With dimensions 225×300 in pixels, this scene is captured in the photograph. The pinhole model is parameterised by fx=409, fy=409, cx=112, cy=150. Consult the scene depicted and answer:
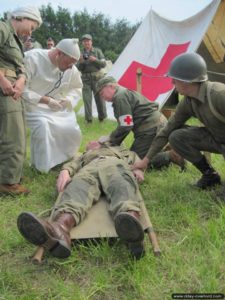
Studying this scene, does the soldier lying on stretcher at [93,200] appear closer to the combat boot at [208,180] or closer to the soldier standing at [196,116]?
the soldier standing at [196,116]

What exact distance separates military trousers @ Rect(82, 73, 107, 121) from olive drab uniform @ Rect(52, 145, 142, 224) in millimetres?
4848

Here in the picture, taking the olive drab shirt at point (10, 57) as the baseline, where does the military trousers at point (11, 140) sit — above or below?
below

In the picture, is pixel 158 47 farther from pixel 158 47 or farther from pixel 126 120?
pixel 126 120

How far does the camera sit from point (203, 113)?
3.37 meters

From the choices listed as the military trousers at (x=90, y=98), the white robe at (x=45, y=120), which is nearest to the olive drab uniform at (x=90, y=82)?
the military trousers at (x=90, y=98)

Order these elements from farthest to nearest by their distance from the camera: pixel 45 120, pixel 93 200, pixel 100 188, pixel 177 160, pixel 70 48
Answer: pixel 45 120, pixel 177 160, pixel 70 48, pixel 100 188, pixel 93 200

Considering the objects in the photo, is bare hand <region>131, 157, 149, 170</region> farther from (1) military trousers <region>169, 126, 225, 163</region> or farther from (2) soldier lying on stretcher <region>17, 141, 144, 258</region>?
(1) military trousers <region>169, 126, 225, 163</region>

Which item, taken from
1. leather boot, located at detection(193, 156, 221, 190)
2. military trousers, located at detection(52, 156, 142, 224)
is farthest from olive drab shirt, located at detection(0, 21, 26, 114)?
leather boot, located at detection(193, 156, 221, 190)

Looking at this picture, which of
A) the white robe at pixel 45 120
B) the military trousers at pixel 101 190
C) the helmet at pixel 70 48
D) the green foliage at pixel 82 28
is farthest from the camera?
the green foliage at pixel 82 28

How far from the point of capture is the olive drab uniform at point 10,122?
3658 mm

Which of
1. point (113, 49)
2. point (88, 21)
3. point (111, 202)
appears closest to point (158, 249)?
point (111, 202)

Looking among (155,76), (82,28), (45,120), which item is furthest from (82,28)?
(45,120)

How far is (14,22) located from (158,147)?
177 centimetres

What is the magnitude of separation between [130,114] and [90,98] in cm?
425
